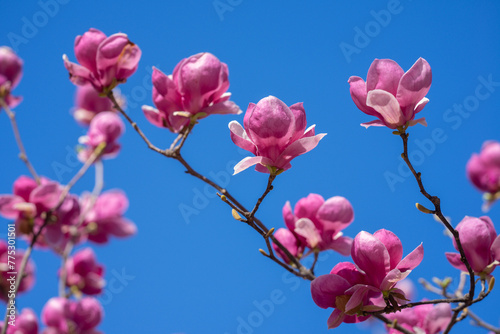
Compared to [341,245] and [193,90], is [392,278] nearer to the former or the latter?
[341,245]

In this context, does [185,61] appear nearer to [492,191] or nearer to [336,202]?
[336,202]

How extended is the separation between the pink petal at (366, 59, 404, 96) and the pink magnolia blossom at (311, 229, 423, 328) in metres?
0.35

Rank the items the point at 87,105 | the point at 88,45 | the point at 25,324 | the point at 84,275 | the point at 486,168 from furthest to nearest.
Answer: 1. the point at 87,105
2. the point at 486,168
3. the point at 84,275
4. the point at 25,324
5. the point at 88,45

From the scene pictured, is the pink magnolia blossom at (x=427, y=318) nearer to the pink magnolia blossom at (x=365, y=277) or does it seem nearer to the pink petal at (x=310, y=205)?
the pink magnolia blossom at (x=365, y=277)

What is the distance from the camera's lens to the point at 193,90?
130 centimetres

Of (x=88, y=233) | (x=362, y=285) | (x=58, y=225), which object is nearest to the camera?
(x=362, y=285)

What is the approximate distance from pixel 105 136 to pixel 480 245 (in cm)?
176

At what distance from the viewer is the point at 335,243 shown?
148 centimetres

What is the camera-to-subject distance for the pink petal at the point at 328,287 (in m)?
1.03

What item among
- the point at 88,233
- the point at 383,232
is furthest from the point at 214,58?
the point at 88,233

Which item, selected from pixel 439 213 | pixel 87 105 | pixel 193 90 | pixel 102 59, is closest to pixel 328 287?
pixel 439 213

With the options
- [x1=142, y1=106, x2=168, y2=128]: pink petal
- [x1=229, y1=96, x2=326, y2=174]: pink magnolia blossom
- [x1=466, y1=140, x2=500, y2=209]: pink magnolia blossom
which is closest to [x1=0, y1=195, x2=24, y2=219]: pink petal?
[x1=142, y1=106, x2=168, y2=128]: pink petal

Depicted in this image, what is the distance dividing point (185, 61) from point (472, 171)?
6.26 ft

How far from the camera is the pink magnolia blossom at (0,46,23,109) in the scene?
1.92 metres
